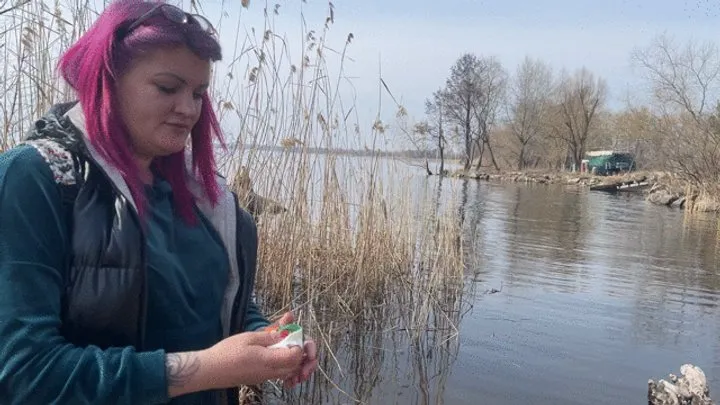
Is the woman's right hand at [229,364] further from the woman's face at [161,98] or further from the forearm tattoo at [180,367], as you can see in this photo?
the woman's face at [161,98]

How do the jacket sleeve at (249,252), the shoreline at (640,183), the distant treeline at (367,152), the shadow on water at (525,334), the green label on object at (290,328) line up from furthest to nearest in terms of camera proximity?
1. the shoreline at (640,183)
2. the distant treeline at (367,152)
3. the shadow on water at (525,334)
4. the jacket sleeve at (249,252)
5. the green label on object at (290,328)

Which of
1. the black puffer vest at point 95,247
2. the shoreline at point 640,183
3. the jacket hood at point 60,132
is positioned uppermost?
the jacket hood at point 60,132

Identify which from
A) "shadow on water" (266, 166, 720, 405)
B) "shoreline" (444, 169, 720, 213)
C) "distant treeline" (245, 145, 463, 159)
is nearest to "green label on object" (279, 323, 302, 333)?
"shadow on water" (266, 166, 720, 405)

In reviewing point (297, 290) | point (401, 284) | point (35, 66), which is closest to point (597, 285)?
point (401, 284)

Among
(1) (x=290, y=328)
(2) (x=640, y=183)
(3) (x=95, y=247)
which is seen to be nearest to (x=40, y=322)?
(3) (x=95, y=247)

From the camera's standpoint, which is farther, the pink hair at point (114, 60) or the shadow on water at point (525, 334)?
the shadow on water at point (525, 334)

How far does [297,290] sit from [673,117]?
20939 mm

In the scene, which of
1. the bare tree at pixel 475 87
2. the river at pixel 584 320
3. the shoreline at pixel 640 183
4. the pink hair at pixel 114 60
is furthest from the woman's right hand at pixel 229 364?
the bare tree at pixel 475 87

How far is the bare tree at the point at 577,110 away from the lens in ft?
132

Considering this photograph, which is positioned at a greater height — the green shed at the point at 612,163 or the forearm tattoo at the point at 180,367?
the green shed at the point at 612,163

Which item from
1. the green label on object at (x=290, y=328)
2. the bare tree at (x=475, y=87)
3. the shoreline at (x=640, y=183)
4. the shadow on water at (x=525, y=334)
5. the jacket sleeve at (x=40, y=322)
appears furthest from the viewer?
the bare tree at (x=475, y=87)

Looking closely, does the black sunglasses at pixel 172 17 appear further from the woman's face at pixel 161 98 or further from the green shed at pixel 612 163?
the green shed at pixel 612 163

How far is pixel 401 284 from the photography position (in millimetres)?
5020

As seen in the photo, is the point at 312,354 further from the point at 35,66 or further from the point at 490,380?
the point at 490,380
